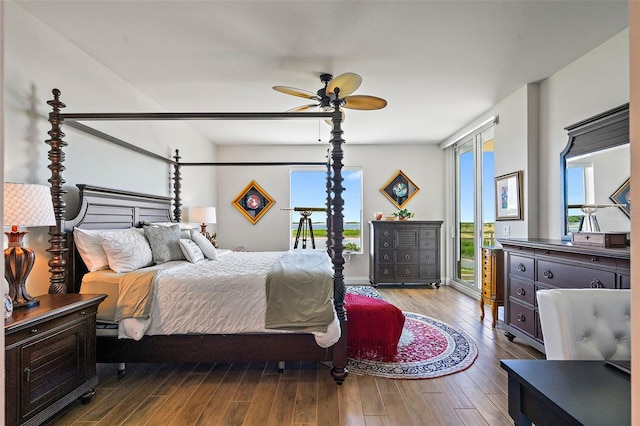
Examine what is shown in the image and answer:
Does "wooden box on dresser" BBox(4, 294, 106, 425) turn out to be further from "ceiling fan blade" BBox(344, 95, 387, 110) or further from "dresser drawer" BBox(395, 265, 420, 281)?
"dresser drawer" BBox(395, 265, 420, 281)

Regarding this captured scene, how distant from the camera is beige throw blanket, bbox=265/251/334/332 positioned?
2.43 m

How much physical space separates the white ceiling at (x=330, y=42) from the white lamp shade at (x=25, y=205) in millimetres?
1259

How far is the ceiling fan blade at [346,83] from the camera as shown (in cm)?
258

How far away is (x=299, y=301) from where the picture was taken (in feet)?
8.07

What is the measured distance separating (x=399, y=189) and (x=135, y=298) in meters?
4.98

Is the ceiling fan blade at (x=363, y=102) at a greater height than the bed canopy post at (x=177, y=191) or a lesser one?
greater

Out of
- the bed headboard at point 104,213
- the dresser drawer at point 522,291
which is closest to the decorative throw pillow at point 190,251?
the bed headboard at point 104,213

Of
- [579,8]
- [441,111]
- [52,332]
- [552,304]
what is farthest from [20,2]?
[441,111]

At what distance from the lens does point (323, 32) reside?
253 cm

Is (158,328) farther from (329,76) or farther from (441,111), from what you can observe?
(441,111)

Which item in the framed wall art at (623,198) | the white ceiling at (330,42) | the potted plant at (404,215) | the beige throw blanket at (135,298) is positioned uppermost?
the white ceiling at (330,42)

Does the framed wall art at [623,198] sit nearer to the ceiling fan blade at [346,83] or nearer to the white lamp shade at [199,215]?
the ceiling fan blade at [346,83]

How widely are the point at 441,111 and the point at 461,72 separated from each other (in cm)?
123

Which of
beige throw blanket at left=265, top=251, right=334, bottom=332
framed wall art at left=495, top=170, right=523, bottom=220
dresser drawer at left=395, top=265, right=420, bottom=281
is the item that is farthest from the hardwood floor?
dresser drawer at left=395, top=265, right=420, bottom=281
